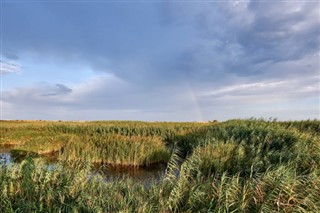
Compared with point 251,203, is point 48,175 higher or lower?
higher

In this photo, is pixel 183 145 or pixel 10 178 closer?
pixel 10 178

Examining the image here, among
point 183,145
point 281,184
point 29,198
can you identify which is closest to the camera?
point 29,198

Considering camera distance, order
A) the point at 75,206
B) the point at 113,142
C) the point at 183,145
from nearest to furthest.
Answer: the point at 75,206 → the point at 113,142 → the point at 183,145

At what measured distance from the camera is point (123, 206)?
7.33 metres

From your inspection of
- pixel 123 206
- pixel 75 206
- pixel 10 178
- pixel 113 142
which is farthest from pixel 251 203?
pixel 113 142

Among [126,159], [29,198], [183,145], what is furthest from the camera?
[183,145]

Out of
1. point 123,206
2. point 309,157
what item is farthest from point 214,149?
point 123,206

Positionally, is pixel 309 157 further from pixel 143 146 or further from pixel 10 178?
pixel 10 178

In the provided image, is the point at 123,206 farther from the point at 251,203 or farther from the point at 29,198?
the point at 251,203

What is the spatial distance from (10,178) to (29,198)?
1305 millimetres

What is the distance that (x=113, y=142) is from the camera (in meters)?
21.2

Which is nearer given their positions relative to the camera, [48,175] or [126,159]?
[48,175]

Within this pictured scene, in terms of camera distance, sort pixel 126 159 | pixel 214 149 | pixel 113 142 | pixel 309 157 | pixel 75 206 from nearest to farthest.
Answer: pixel 75 206, pixel 309 157, pixel 214 149, pixel 126 159, pixel 113 142

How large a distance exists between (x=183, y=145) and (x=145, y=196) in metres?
16.8
